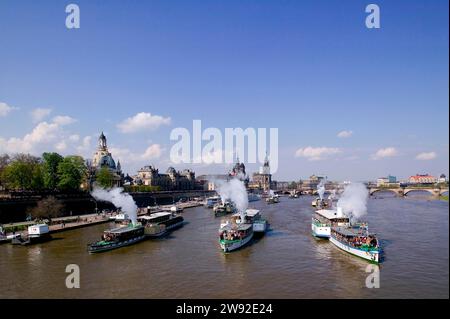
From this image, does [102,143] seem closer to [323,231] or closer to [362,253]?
[323,231]

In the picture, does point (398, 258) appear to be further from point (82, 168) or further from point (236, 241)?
point (82, 168)

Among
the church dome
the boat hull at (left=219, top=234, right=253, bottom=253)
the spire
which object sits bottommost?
the boat hull at (left=219, top=234, right=253, bottom=253)

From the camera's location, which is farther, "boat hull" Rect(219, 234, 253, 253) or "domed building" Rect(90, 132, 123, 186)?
"domed building" Rect(90, 132, 123, 186)

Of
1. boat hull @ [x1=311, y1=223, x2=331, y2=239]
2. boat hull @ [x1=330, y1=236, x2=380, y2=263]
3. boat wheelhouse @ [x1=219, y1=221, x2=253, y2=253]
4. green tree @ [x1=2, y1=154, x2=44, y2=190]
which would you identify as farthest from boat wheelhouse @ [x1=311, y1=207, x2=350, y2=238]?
green tree @ [x1=2, y1=154, x2=44, y2=190]

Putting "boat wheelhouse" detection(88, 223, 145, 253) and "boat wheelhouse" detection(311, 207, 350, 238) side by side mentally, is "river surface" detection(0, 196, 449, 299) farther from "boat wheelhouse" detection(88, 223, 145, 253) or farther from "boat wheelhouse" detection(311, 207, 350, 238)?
"boat wheelhouse" detection(311, 207, 350, 238)

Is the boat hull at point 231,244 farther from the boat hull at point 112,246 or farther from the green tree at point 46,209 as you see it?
the green tree at point 46,209

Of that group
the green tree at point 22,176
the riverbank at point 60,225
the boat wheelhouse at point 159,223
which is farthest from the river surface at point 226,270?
the green tree at point 22,176
